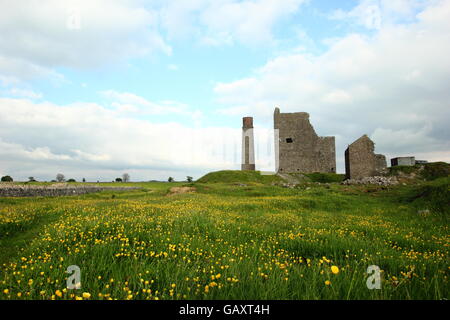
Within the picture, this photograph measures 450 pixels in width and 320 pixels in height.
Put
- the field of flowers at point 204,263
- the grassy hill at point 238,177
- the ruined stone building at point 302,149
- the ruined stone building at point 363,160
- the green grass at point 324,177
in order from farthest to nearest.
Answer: the ruined stone building at point 302,149 → the green grass at point 324,177 → the grassy hill at point 238,177 → the ruined stone building at point 363,160 → the field of flowers at point 204,263

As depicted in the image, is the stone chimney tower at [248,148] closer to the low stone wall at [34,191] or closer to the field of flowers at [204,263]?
the low stone wall at [34,191]

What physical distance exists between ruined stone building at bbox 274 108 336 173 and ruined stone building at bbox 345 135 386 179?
20.2 meters

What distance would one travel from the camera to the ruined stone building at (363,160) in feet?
126

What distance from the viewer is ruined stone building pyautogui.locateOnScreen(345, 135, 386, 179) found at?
3838 cm

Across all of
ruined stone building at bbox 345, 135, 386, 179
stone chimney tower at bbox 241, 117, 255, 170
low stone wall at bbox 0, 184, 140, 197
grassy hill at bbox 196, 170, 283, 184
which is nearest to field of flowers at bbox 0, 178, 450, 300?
low stone wall at bbox 0, 184, 140, 197

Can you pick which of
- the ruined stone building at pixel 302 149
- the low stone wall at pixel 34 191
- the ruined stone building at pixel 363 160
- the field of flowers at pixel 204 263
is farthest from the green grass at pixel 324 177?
the field of flowers at pixel 204 263

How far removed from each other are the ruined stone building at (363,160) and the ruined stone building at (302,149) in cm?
2023

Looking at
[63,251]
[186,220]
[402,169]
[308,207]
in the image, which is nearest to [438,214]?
[308,207]

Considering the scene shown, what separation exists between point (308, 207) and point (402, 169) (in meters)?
31.9

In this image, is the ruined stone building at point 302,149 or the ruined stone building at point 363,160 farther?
the ruined stone building at point 302,149
